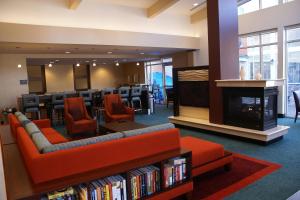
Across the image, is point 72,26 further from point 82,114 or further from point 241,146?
point 241,146

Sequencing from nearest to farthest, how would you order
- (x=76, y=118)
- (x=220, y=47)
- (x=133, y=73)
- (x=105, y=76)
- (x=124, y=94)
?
(x=220, y=47)
(x=76, y=118)
(x=124, y=94)
(x=105, y=76)
(x=133, y=73)

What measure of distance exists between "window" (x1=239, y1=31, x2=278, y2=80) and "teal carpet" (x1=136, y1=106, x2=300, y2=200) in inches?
87.1

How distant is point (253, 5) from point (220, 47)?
3.66 m

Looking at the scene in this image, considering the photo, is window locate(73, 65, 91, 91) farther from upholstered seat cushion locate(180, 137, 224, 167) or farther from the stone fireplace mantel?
upholstered seat cushion locate(180, 137, 224, 167)

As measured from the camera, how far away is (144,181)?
253 centimetres

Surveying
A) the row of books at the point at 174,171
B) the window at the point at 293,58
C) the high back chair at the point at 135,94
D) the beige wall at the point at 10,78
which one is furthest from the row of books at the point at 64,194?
the beige wall at the point at 10,78

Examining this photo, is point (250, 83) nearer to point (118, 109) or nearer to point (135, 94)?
point (118, 109)

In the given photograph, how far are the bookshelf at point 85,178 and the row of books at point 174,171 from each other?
0.12 ft

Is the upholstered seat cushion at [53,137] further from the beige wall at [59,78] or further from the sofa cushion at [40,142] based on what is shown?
the beige wall at [59,78]

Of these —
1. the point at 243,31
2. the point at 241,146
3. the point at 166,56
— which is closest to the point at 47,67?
the point at 166,56

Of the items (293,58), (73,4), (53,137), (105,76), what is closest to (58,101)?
(73,4)

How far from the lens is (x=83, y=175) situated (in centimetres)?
222

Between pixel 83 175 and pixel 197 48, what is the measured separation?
Answer: 8.35 metres

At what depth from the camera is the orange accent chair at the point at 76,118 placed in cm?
603
